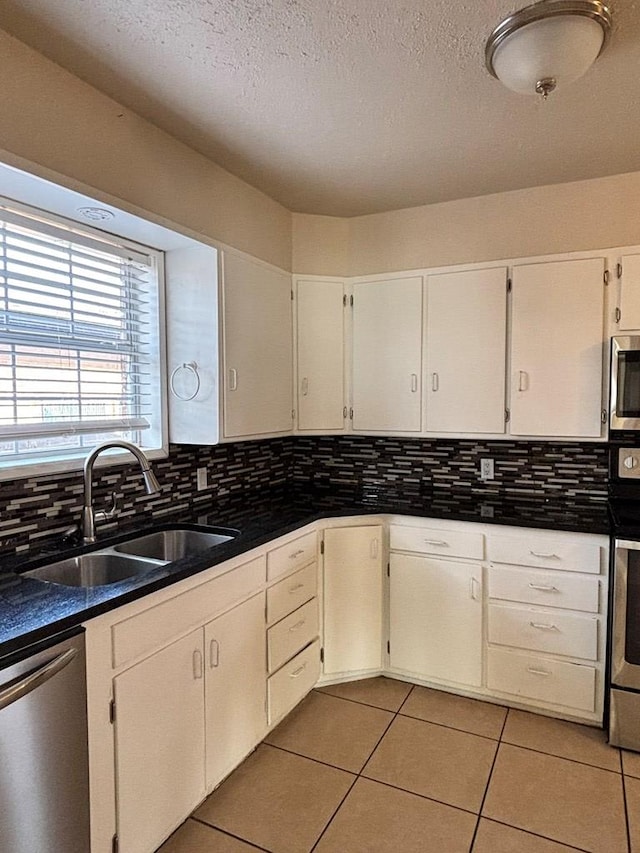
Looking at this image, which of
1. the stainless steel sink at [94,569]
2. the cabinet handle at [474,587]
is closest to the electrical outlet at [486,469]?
the cabinet handle at [474,587]

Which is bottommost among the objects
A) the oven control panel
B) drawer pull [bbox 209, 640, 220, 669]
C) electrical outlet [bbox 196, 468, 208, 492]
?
drawer pull [bbox 209, 640, 220, 669]

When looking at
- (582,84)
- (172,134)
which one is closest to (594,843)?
(582,84)

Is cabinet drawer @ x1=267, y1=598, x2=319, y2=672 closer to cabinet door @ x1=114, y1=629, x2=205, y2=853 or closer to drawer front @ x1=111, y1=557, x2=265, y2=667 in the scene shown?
drawer front @ x1=111, y1=557, x2=265, y2=667

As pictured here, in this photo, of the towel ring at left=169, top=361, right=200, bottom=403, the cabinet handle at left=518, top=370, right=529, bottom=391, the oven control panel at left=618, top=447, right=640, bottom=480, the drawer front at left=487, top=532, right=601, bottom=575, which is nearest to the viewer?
the drawer front at left=487, top=532, right=601, bottom=575

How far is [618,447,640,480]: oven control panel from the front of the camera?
2.52m

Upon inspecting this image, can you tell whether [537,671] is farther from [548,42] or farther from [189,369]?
[548,42]

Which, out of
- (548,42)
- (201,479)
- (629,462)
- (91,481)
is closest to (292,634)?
(201,479)

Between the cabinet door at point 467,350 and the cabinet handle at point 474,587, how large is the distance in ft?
2.43

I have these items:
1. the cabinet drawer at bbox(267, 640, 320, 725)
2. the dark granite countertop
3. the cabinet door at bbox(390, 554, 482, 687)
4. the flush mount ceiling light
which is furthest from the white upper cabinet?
the cabinet drawer at bbox(267, 640, 320, 725)

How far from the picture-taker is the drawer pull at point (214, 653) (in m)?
1.84

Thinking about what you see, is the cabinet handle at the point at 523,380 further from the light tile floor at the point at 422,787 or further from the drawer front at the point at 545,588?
the light tile floor at the point at 422,787

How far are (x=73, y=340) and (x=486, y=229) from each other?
6.73 ft

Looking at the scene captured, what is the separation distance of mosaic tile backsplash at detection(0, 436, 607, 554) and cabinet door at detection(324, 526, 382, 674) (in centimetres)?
34

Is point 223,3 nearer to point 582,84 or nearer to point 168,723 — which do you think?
point 582,84
